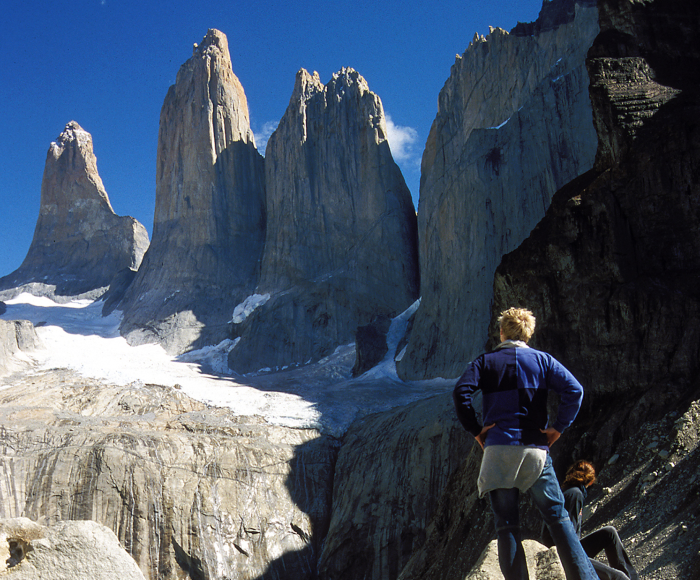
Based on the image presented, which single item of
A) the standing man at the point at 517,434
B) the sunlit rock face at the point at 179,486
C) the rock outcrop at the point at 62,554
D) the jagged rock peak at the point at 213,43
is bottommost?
the sunlit rock face at the point at 179,486

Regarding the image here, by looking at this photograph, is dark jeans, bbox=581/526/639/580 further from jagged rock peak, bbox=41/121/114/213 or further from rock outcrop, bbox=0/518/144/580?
jagged rock peak, bbox=41/121/114/213

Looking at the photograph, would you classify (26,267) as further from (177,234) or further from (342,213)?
(342,213)

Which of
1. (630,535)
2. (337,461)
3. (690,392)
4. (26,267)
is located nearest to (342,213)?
(337,461)

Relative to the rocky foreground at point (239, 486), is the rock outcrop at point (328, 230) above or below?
above

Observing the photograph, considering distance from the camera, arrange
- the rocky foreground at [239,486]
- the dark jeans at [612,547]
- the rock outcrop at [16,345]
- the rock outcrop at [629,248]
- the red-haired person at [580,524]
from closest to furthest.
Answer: the red-haired person at [580,524] → the dark jeans at [612,547] → the rock outcrop at [629,248] → the rocky foreground at [239,486] → the rock outcrop at [16,345]

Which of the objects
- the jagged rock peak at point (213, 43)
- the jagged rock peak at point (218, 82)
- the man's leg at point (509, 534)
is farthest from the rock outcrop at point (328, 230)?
the man's leg at point (509, 534)

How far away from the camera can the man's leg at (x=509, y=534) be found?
4340mm

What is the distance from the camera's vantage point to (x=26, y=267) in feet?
202

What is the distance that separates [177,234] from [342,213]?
12.8m

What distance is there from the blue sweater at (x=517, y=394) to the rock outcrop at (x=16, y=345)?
110ft

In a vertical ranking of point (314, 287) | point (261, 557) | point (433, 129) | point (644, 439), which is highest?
point (433, 129)

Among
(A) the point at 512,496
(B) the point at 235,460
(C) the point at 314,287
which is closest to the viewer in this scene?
(A) the point at 512,496

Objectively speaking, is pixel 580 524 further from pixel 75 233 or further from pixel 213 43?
pixel 75 233

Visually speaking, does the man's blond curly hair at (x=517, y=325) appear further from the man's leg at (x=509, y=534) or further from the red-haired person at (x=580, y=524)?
the red-haired person at (x=580, y=524)
